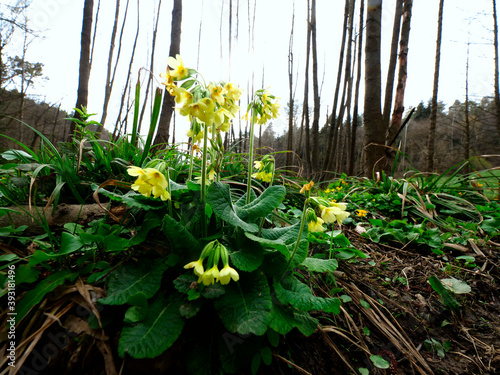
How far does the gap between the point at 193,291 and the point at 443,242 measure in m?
1.80

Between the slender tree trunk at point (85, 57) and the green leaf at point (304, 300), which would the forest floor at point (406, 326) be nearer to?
the green leaf at point (304, 300)

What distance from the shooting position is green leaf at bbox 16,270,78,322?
0.75m

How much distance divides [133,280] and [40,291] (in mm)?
286

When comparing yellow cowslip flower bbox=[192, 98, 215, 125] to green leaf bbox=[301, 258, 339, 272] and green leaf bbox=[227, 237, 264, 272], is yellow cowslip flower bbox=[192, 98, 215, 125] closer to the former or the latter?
green leaf bbox=[227, 237, 264, 272]

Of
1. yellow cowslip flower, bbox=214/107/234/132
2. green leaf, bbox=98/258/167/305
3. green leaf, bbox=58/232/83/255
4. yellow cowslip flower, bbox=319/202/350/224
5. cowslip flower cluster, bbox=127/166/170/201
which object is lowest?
green leaf, bbox=98/258/167/305

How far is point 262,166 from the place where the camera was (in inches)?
52.0

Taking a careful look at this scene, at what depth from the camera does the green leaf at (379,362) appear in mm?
931

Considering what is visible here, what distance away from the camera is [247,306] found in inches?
30.5

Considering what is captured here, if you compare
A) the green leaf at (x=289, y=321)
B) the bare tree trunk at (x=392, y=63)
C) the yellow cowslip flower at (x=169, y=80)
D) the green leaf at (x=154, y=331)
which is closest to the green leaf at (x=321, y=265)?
the green leaf at (x=289, y=321)

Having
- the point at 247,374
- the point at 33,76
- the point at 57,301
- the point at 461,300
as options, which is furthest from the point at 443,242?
the point at 33,76

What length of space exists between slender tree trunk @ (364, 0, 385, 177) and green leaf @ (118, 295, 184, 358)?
3.71m

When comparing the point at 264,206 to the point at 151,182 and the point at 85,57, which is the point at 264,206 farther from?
the point at 85,57

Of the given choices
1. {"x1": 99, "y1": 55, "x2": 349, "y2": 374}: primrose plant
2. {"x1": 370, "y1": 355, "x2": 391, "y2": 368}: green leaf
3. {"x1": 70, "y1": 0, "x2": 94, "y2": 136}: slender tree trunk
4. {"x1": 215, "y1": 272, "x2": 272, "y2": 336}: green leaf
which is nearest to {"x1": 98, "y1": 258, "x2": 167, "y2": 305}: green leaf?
{"x1": 99, "y1": 55, "x2": 349, "y2": 374}: primrose plant

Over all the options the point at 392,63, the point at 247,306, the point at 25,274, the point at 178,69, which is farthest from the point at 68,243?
the point at 392,63
